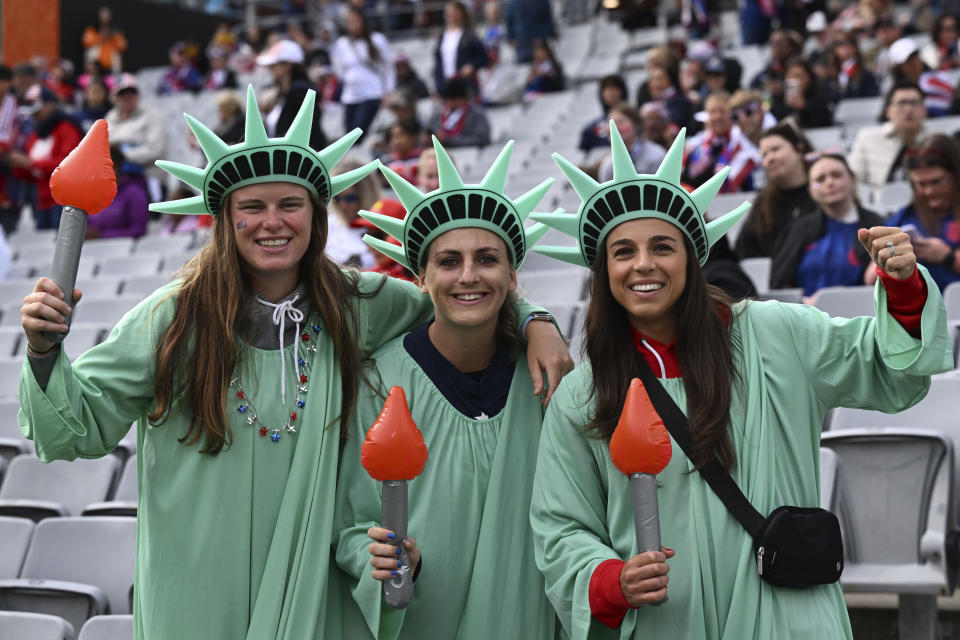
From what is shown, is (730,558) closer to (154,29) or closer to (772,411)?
(772,411)

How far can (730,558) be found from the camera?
2.91 meters

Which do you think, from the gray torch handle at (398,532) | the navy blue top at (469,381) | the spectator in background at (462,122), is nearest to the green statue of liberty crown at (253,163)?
the navy blue top at (469,381)

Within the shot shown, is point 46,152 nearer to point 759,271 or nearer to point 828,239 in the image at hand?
point 759,271

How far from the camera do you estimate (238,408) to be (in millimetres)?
3326

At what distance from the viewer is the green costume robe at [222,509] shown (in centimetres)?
323

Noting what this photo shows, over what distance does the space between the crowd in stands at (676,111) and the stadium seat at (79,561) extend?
2639 millimetres

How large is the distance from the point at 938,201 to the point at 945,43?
5922 mm

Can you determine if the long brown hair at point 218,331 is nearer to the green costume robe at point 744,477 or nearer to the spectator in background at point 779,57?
the green costume robe at point 744,477

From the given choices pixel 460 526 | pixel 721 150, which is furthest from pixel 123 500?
pixel 721 150

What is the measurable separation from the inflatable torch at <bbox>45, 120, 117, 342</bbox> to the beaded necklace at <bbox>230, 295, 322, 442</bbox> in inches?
22.1

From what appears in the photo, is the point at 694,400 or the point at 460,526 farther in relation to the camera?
the point at 460,526

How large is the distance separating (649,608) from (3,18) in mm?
20047

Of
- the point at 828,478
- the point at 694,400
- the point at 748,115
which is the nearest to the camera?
the point at 694,400

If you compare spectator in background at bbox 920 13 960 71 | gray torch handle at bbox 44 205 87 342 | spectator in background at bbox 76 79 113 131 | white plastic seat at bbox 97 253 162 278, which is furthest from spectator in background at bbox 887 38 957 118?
spectator in background at bbox 76 79 113 131
